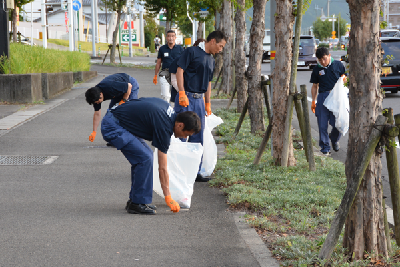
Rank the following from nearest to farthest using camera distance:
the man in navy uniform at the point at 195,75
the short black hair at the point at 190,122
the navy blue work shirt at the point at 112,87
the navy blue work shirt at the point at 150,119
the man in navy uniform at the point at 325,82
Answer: the short black hair at the point at 190,122 → the navy blue work shirt at the point at 150,119 → the navy blue work shirt at the point at 112,87 → the man in navy uniform at the point at 195,75 → the man in navy uniform at the point at 325,82

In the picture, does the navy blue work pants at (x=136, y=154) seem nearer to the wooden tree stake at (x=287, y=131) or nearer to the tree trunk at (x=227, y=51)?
the wooden tree stake at (x=287, y=131)

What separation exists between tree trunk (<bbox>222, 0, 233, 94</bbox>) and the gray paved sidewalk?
30.4ft

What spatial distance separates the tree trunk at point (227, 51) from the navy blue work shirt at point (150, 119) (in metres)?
11.6

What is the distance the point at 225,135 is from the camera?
1009 centimetres

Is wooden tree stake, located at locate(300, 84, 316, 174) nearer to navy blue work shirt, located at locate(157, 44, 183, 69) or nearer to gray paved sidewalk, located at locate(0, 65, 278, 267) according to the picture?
gray paved sidewalk, located at locate(0, 65, 278, 267)

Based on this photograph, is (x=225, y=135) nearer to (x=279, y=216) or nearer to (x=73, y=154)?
(x=73, y=154)

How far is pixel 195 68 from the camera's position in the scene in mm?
6695

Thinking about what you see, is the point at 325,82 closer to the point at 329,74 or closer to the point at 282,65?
the point at 329,74

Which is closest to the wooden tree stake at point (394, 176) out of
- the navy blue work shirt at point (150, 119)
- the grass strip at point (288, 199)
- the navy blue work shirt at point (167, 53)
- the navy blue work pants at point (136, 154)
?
the grass strip at point (288, 199)

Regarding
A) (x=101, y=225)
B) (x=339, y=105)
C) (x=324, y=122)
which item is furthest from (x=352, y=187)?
(x=324, y=122)

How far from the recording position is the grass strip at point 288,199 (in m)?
4.18

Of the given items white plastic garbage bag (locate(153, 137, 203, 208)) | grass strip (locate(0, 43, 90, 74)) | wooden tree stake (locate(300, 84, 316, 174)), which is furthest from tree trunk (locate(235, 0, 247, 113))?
white plastic garbage bag (locate(153, 137, 203, 208))

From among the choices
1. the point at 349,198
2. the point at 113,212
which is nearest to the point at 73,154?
the point at 113,212

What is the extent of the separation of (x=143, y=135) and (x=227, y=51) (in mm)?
12242
